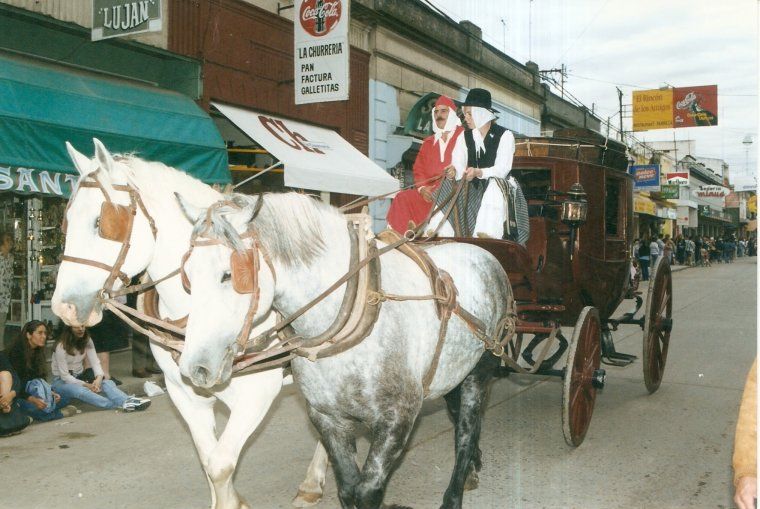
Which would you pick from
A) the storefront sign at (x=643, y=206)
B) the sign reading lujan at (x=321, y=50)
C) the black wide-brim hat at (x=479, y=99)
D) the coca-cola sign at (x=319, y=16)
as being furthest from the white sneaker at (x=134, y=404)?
the storefront sign at (x=643, y=206)

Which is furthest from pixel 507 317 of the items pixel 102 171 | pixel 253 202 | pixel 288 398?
pixel 288 398

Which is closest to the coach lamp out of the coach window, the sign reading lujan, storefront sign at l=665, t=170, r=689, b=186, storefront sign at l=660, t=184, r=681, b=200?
the coach window

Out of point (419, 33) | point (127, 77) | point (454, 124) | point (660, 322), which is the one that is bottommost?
point (660, 322)

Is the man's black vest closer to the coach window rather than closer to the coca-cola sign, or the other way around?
the coach window

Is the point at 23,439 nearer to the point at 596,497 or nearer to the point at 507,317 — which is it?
the point at 507,317

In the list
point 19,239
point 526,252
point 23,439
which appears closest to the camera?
point 526,252

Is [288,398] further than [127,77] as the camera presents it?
No

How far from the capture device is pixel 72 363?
7297 mm

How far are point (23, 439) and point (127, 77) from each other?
16.9 ft

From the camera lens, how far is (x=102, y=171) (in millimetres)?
→ 3729

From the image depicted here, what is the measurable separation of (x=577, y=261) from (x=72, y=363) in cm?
520

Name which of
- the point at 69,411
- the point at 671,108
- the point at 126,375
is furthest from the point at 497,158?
the point at 671,108

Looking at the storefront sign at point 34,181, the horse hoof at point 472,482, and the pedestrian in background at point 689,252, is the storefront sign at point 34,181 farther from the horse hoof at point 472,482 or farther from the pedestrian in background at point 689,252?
the pedestrian in background at point 689,252

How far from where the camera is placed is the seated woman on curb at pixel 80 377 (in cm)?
698
